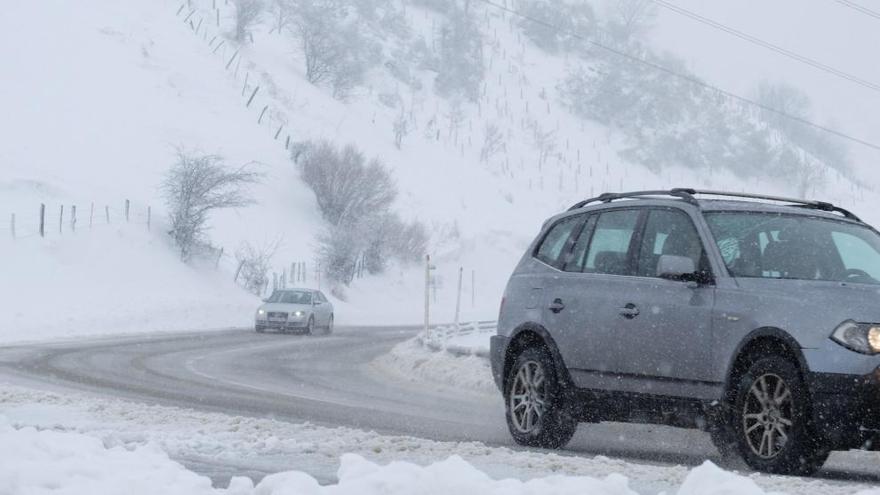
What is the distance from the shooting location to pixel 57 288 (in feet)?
147

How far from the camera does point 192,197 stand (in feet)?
177

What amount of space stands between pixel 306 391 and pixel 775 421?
8893mm

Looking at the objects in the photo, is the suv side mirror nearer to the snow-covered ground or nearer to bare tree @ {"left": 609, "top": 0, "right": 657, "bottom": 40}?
the snow-covered ground

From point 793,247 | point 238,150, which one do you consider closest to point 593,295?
point 793,247

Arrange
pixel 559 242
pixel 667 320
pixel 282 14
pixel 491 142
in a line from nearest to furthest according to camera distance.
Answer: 1. pixel 667 320
2. pixel 559 242
3. pixel 491 142
4. pixel 282 14

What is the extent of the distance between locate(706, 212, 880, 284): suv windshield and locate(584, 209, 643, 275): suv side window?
0.72 metres

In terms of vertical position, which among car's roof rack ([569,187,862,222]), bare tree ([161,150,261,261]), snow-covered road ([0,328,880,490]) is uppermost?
bare tree ([161,150,261,261])

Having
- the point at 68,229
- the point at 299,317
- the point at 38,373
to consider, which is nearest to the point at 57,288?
the point at 68,229

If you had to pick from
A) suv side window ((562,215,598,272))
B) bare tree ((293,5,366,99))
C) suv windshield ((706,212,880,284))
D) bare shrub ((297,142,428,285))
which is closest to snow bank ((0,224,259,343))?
bare shrub ((297,142,428,285))

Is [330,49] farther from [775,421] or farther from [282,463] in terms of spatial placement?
[775,421]

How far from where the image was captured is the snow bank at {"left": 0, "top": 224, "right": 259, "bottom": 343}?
39.4 m

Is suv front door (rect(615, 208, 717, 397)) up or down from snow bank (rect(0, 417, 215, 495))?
up

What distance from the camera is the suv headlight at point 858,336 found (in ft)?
29.0

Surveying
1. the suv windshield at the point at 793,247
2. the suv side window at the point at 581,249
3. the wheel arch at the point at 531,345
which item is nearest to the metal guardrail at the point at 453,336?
the wheel arch at the point at 531,345
